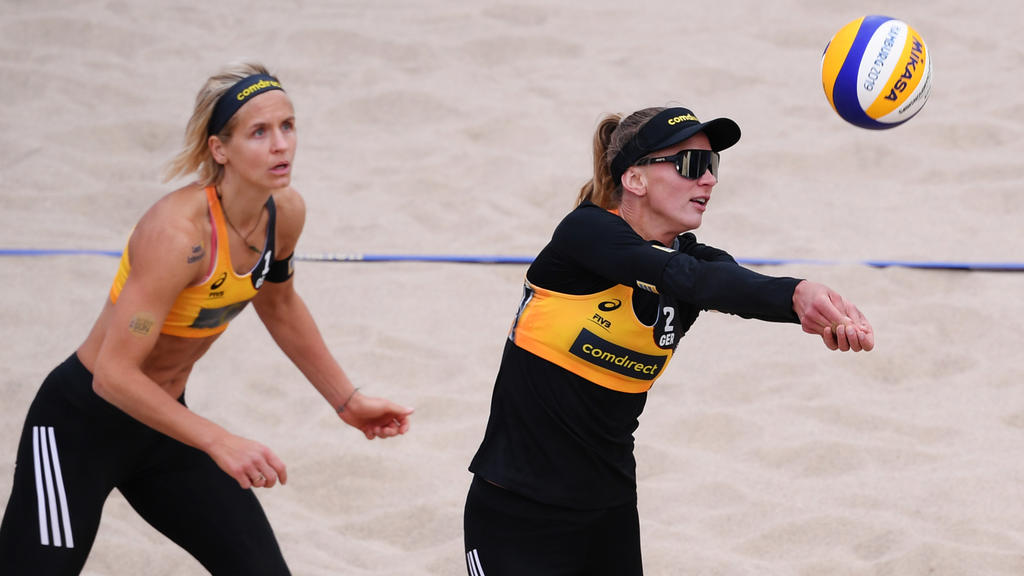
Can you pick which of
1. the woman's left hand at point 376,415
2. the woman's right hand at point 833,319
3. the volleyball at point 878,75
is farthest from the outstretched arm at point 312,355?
the volleyball at point 878,75

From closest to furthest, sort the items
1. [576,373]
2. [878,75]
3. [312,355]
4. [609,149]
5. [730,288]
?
[730,288] → [576,373] → [609,149] → [312,355] → [878,75]

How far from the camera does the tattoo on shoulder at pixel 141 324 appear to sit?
276 centimetres

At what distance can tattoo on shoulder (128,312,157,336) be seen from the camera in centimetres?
276

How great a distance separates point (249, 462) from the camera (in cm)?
264

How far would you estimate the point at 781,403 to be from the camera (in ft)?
16.3

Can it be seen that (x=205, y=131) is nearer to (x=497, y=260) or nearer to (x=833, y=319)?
(x=833, y=319)

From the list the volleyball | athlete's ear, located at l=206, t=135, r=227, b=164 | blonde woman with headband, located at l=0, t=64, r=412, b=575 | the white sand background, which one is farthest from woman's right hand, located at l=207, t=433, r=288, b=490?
the volleyball

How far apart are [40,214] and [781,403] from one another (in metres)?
3.98

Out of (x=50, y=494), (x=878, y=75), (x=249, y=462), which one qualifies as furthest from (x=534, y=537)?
(x=878, y=75)

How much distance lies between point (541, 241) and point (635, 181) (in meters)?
3.46

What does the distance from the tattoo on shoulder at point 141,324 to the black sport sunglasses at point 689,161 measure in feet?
3.90

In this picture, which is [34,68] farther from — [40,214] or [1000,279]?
[1000,279]

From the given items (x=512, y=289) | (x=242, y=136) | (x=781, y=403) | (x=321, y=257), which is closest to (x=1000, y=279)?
(x=781, y=403)

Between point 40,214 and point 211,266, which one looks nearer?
point 211,266
